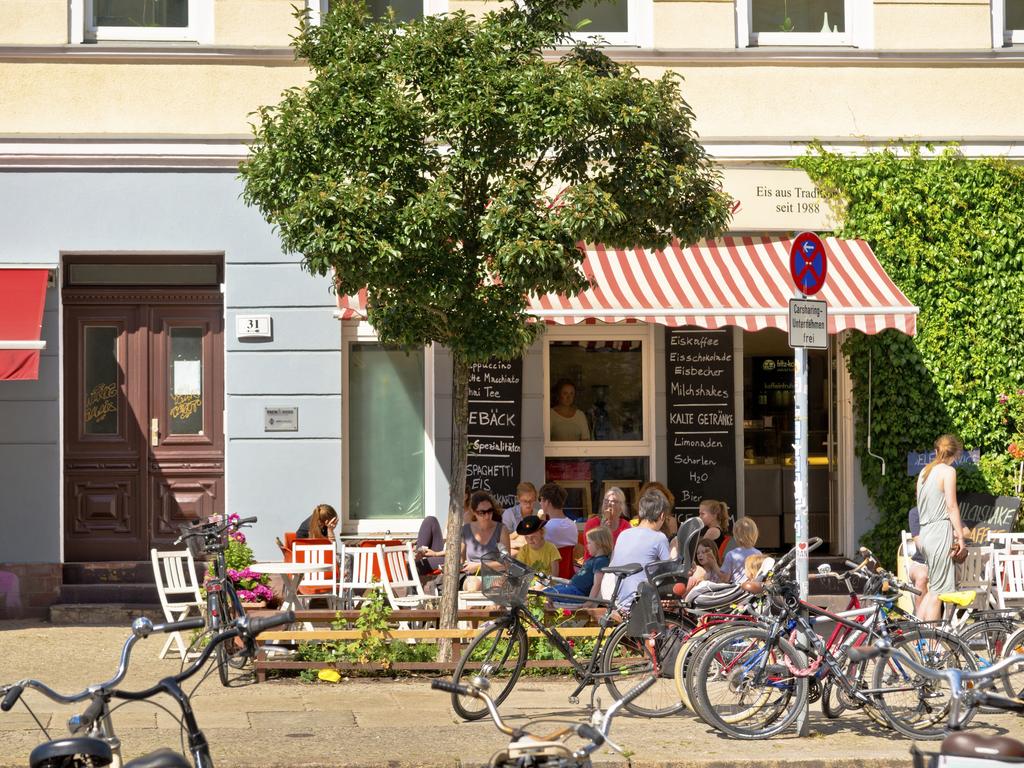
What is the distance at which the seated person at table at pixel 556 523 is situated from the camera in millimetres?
12977

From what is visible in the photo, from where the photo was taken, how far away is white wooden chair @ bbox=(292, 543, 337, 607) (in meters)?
12.3

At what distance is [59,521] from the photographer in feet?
44.6

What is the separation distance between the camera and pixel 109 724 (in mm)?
5398

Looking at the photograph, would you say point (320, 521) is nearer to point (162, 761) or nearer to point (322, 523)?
point (322, 523)

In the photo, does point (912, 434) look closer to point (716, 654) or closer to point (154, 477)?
point (716, 654)

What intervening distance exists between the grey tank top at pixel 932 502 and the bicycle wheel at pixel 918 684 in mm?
3115

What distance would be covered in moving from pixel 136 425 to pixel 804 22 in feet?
25.3

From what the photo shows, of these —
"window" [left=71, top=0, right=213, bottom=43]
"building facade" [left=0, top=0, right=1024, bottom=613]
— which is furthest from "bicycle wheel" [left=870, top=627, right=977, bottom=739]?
"window" [left=71, top=0, right=213, bottom=43]

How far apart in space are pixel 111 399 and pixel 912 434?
7732 millimetres

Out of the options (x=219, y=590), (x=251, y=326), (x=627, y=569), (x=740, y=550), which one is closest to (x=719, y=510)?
(x=740, y=550)

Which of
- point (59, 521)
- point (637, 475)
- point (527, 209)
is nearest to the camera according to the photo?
point (527, 209)

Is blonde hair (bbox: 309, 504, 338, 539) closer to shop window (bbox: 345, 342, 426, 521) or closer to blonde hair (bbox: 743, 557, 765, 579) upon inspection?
shop window (bbox: 345, 342, 426, 521)

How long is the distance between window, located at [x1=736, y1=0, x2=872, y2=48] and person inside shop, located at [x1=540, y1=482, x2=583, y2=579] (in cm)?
489

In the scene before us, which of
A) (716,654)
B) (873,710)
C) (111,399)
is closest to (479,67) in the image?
(716,654)
